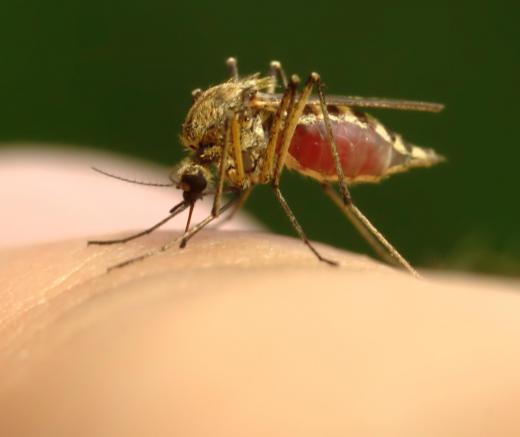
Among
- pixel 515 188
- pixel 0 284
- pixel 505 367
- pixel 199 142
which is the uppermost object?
pixel 505 367

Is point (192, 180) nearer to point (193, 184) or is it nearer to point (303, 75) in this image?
point (193, 184)

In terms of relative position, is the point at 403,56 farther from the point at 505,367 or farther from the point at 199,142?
the point at 505,367

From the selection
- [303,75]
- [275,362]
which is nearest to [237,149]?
[275,362]

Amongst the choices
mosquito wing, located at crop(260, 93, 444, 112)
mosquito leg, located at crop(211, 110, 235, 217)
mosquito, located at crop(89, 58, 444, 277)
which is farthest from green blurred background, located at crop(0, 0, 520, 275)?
mosquito leg, located at crop(211, 110, 235, 217)

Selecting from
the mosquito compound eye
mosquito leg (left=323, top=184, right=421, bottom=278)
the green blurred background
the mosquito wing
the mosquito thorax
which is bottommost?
the green blurred background

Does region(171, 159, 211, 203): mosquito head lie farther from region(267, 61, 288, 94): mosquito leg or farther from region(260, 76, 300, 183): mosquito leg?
region(267, 61, 288, 94): mosquito leg

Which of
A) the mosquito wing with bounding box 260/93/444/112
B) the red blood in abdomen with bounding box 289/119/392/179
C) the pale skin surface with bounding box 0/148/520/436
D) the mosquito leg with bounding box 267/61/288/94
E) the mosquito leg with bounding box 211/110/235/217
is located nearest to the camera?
the pale skin surface with bounding box 0/148/520/436

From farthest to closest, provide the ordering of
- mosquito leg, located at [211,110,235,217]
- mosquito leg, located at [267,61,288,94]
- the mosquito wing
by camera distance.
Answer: mosquito leg, located at [267,61,288,94] → the mosquito wing → mosquito leg, located at [211,110,235,217]

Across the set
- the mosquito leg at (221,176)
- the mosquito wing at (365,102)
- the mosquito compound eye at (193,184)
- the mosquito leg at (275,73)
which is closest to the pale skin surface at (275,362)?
the mosquito leg at (221,176)

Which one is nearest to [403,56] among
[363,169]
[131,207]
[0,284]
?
[131,207]
